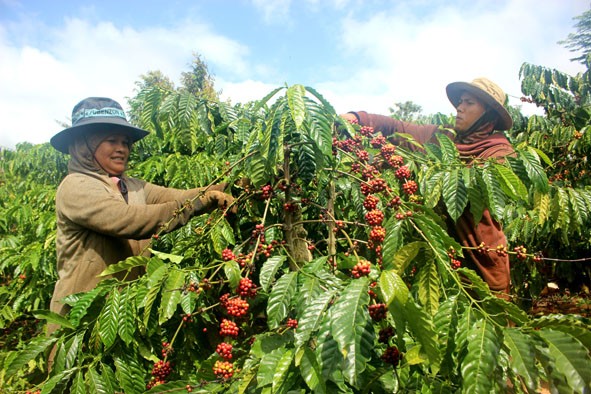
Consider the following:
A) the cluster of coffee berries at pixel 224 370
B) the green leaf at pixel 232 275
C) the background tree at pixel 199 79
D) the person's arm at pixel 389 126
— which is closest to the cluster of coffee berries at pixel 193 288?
the green leaf at pixel 232 275

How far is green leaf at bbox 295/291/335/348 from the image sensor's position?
850 millimetres

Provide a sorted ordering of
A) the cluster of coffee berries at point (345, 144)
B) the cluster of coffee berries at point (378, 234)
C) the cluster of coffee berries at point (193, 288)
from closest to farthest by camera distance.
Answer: the cluster of coffee berries at point (378, 234) < the cluster of coffee berries at point (193, 288) < the cluster of coffee berries at point (345, 144)

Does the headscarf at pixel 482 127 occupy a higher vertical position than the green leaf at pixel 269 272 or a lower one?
higher

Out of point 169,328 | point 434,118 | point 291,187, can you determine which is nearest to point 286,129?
point 291,187

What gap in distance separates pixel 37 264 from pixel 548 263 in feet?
18.0

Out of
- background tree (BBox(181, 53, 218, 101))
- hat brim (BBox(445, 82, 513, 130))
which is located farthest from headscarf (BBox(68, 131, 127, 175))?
background tree (BBox(181, 53, 218, 101))

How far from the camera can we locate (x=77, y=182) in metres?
1.78

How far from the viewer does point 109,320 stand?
3.94ft

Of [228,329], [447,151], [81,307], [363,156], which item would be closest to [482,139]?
[447,151]

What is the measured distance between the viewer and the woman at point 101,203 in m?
1.71

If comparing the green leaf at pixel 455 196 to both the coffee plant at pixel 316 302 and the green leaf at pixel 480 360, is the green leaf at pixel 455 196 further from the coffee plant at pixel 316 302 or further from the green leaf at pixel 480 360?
the green leaf at pixel 480 360

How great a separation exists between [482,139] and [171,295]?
218 cm

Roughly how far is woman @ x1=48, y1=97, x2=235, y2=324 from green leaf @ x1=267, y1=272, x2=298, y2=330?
0.65 metres

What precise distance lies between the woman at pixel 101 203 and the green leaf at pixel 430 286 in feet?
3.07
